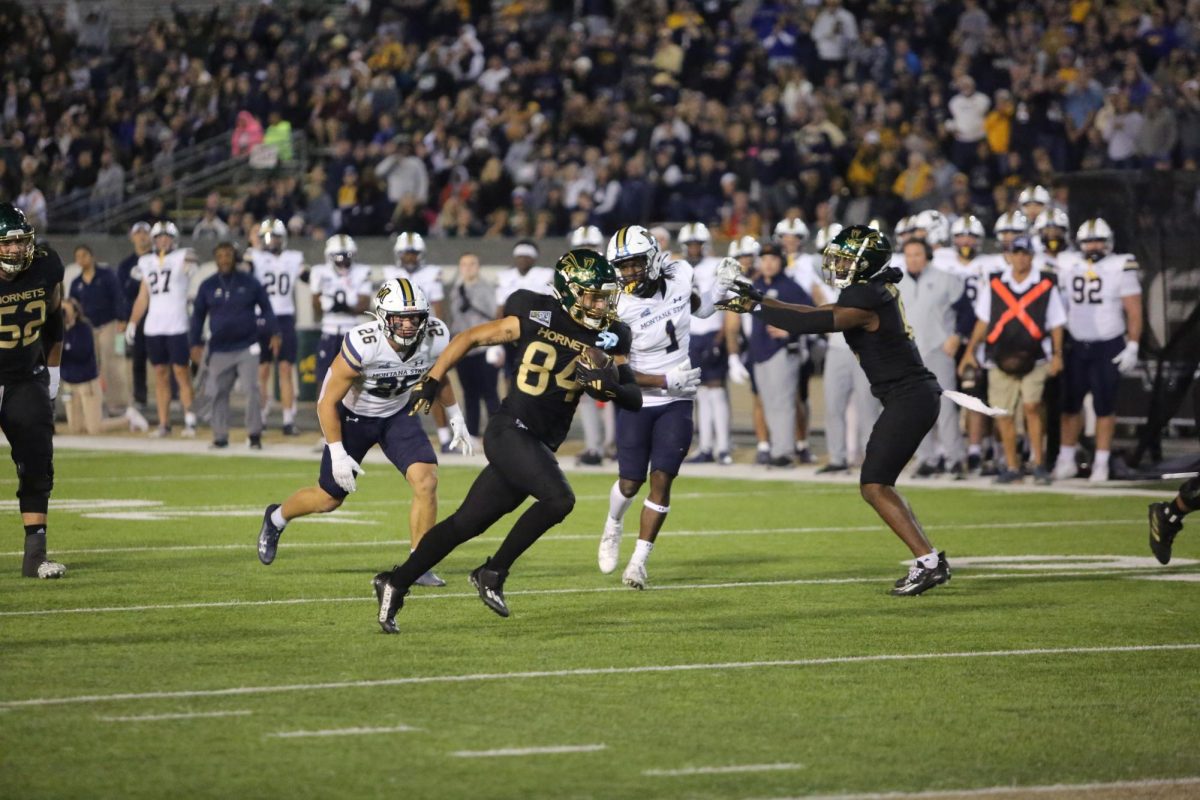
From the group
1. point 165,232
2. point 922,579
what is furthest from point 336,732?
point 165,232

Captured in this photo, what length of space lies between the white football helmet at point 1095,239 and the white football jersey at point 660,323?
571 centimetres

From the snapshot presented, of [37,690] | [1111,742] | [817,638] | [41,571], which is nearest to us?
[1111,742]

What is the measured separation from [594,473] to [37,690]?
9594 mm

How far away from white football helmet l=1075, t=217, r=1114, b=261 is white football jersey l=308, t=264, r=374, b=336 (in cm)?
609

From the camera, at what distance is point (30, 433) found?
9.91 metres

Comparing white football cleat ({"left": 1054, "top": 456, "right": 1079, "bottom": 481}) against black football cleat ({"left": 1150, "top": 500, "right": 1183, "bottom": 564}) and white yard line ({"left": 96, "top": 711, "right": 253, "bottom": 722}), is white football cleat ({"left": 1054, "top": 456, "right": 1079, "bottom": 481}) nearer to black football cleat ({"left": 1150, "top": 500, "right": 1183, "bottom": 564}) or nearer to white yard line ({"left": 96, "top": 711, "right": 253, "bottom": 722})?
black football cleat ({"left": 1150, "top": 500, "right": 1183, "bottom": 564})

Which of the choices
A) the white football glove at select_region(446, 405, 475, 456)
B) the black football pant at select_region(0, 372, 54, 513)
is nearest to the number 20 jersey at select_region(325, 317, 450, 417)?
the white football glove at select_region(446, 405, 475, 456)

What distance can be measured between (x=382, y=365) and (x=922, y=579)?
2749 mm

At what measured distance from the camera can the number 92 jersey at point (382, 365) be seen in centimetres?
953

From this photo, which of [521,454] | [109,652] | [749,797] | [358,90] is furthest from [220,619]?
[358,90]

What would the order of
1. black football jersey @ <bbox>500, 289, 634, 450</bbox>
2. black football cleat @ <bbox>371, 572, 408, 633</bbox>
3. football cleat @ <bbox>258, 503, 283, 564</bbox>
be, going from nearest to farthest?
black football cleat @ <bbox>371, 572, 408, 633</bbox>, black football jersey @ <bbox>500, 289, 634, 450</bbox>, football cleat @ <bbox>258, 503, 283, 564</bbox>

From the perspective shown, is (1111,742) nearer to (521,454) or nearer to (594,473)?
(521,454)

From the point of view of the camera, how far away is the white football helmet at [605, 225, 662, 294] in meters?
10.1

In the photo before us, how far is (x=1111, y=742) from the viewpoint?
6.38m
